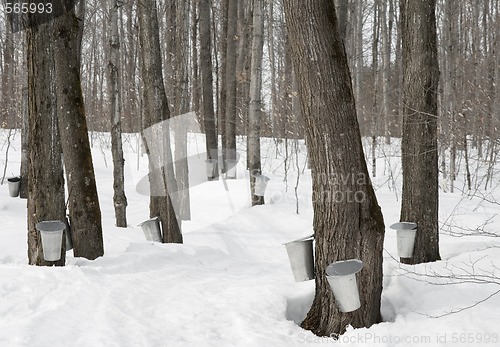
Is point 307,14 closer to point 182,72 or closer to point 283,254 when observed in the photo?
point 283,254

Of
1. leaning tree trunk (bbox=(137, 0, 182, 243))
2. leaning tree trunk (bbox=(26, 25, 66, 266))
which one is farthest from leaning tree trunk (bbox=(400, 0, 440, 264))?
leaning tree trunk (bbox=(26, 25, 66, 266))

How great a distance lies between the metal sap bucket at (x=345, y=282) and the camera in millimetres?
3355

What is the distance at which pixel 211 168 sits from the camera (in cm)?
1352

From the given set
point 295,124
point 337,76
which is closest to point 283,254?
point 337,76

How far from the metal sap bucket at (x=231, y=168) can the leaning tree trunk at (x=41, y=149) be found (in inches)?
335

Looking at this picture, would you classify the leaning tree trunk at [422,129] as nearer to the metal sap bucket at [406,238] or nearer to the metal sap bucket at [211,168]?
the metal sap bucket at [406,238]

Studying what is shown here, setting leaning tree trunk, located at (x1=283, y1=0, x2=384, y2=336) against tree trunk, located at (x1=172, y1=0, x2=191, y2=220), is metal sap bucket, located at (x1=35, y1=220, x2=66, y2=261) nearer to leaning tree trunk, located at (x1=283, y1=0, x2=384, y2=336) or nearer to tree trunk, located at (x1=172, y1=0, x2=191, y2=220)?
leaning tree trunk, located at (x1=283, y1=0, x2=384, y2=336)

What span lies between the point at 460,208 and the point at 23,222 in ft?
25.8

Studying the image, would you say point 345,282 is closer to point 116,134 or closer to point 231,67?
point 116,134

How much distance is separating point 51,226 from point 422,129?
3.91 meters

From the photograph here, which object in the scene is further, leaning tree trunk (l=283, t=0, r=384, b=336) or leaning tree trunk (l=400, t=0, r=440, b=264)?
leaning tree trunk (l=400, t=0, r=440, b=264)

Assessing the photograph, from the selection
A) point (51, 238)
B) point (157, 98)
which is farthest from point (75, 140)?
point (157, 98)

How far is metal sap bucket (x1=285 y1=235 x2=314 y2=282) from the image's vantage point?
3.92 metres

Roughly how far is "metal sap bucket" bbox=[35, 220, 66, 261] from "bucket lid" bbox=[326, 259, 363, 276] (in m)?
2.51
